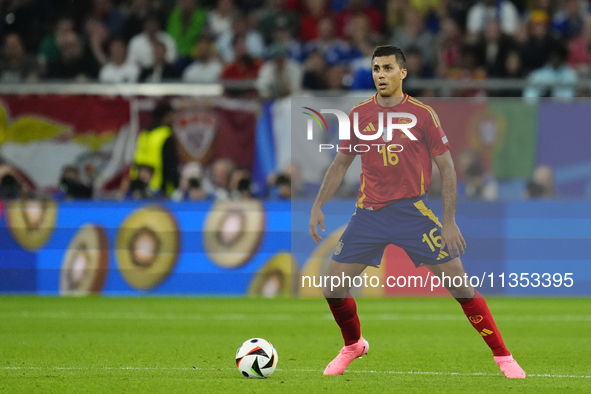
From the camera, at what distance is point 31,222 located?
1262cm

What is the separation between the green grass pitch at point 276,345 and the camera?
6426mm

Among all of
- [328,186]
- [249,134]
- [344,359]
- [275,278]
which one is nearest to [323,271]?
[275,278]

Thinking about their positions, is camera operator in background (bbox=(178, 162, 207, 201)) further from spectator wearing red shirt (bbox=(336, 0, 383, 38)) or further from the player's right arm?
the player's right arm

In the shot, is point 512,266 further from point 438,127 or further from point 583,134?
A: point 438,127

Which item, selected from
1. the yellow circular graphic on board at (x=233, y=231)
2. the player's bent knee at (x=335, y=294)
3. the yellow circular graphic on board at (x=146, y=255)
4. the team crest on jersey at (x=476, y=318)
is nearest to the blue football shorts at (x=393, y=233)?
the player's bent knee at (x=335, y=294)

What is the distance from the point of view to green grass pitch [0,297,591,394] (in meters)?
6.43

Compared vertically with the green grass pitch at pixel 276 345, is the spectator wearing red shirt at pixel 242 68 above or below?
above

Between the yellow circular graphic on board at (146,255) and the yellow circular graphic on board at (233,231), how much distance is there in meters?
0.47

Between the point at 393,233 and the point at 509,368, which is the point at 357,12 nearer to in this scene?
the point at 393,233

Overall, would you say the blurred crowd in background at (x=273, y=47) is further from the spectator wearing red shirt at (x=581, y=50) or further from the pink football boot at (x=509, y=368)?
the pink football boot at (x=509, y=368)

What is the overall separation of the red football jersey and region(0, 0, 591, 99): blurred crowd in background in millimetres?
6766

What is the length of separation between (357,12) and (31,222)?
630 centimetres

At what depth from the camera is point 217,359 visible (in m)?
7.77

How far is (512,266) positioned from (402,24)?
5.20 metres
